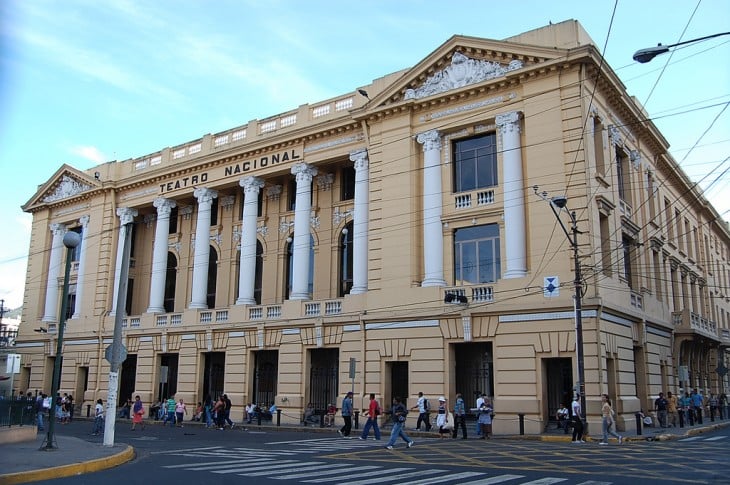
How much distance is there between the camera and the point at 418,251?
99.4 feet

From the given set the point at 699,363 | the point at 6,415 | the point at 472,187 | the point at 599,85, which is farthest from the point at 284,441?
the point at 699,363

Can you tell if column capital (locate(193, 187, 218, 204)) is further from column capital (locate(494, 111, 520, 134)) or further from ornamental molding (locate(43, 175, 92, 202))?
column capital (locate(494, 111, 520, 134))

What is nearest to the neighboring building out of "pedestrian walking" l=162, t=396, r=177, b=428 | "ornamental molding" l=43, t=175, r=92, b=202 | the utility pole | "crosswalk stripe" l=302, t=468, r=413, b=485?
the utility pole

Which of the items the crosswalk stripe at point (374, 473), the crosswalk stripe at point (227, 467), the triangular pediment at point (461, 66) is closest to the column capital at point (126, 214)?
the triangular pediment at point (461, 66)

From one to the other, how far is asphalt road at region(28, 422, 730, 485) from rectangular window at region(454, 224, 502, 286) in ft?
24.3

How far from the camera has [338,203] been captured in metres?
35.8

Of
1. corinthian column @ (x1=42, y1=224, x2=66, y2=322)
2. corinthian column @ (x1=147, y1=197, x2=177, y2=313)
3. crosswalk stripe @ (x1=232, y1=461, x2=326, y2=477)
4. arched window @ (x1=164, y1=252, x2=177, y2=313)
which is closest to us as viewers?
crosswalk stripe @ (x1=232, y1=461, x2=326, y2=477)

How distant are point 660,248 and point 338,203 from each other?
55.8 feet

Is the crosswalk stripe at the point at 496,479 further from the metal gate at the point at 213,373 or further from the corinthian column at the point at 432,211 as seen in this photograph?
the metal gate at the point at 213,373

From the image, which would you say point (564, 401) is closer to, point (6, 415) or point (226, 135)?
point (6, 415)

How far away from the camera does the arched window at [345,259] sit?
3497 cm

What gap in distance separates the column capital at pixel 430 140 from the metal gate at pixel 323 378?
10.9m

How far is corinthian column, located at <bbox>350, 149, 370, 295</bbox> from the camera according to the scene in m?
32.0

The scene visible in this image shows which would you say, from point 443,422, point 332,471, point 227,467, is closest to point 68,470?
point 227,467
